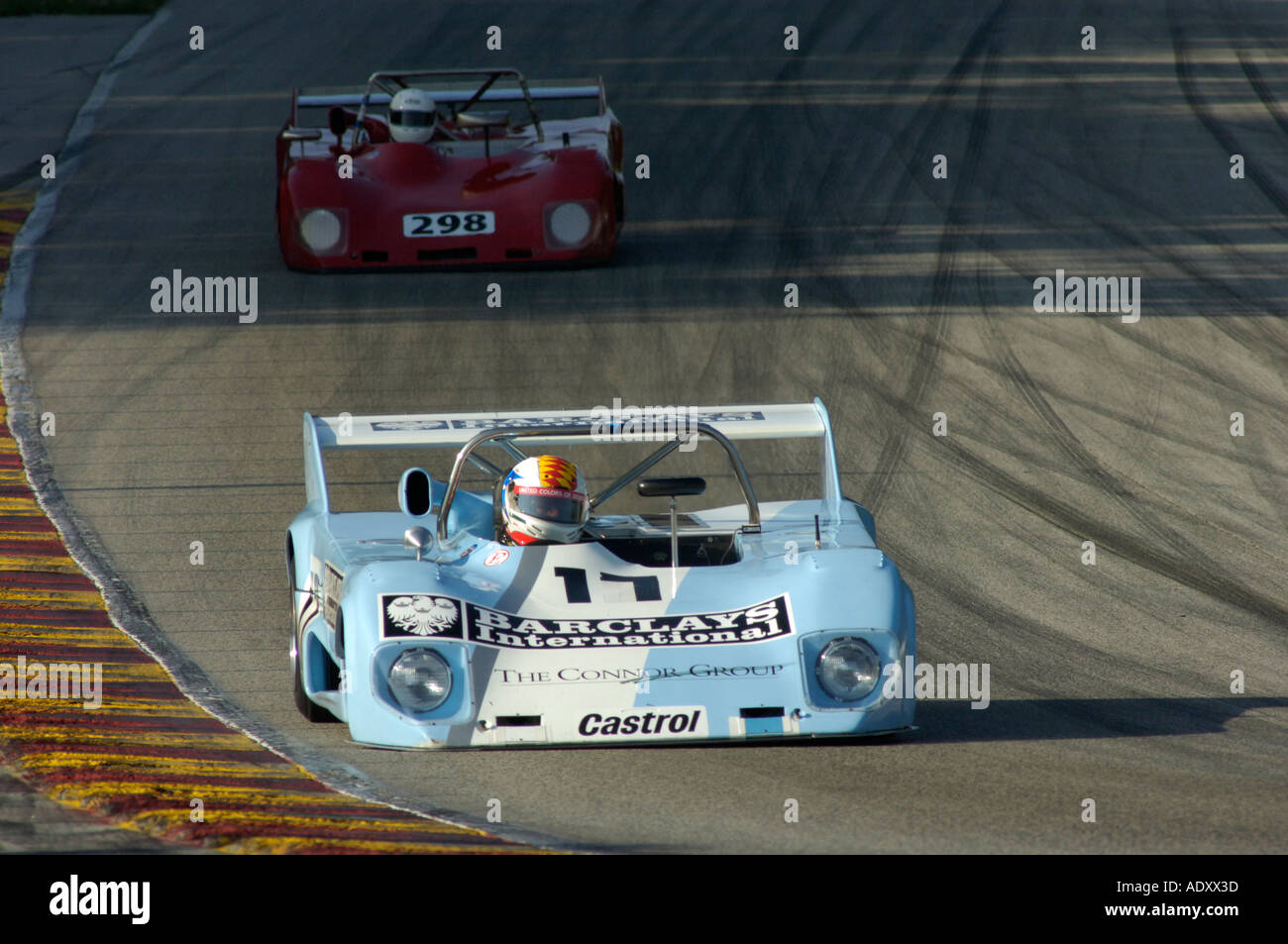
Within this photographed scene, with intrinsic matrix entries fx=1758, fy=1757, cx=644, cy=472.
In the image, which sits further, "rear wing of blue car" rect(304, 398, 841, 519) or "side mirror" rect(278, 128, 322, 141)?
"side mirror" rect(278, 128, 322, 141)

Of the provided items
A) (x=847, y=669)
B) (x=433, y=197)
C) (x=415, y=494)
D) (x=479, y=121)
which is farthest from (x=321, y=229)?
(x=847, y=669)

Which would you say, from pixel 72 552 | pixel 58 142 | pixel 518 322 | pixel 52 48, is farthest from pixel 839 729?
pixel 52 48

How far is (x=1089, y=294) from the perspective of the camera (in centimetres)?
1332

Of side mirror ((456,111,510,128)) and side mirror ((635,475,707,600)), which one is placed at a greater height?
side mirror ((456,111,510,128))

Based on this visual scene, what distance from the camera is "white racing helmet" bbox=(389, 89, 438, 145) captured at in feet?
43.4

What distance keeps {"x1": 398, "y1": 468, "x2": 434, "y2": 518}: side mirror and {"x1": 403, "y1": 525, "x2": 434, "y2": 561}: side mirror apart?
17.2 inches

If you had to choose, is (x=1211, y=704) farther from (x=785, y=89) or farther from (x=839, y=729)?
(x=785, y=89)

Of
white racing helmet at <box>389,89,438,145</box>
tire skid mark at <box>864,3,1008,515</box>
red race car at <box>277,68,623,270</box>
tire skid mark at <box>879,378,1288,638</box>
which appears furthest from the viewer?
white racing helmet at <box>389,89,438,145</box>

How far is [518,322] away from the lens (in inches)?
497

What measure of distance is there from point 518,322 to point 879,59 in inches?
352
